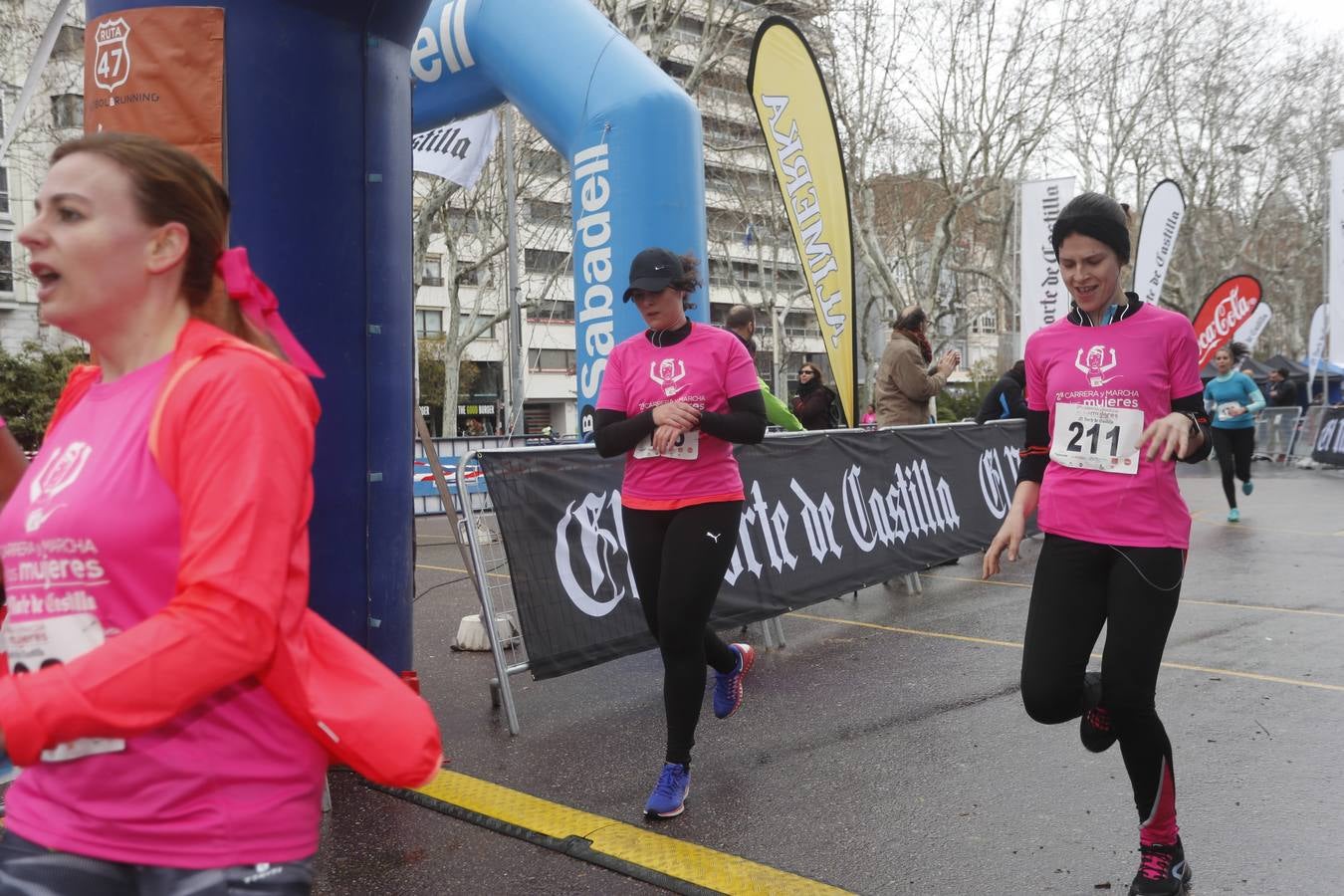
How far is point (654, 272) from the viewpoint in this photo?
4.12m

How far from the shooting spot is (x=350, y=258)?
4.45 m

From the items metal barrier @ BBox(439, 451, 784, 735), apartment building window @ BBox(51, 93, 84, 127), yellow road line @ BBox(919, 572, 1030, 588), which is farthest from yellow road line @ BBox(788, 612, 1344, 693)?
apartment building window @ BBox(51, 93, 84, 127)

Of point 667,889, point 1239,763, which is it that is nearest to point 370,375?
point 667,889

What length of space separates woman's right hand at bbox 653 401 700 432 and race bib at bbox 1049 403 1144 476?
1.24 m

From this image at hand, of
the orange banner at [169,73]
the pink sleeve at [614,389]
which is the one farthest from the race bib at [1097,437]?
the orange banner at [169,73]

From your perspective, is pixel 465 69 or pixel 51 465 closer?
pixel 51 465

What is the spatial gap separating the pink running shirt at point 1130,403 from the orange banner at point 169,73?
314 cm

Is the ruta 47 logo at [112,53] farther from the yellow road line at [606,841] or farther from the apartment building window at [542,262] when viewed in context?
the apartment building window at [542,262]

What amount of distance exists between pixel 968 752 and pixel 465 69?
18.7ft

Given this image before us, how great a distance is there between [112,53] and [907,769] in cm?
412

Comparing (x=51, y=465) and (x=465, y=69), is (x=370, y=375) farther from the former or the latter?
(x=465, y=69)

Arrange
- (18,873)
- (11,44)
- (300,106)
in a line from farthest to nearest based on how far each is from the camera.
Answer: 1. (11,44)
2. (300,106)
3. (18,873)

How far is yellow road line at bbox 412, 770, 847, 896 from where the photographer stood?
348cm

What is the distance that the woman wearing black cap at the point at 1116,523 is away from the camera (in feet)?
10.6
